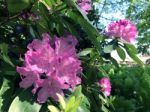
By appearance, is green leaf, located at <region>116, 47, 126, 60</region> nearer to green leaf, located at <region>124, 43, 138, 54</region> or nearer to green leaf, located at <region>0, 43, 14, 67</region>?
green leaf, located at <region>124, 43, 138, 54</region>

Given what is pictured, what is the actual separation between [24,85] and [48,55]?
0.40ft

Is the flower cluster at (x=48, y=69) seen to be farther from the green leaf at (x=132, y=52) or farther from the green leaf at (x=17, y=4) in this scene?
the green leaf at (x=132, y=52)

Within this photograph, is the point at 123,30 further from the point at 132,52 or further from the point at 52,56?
the point at 52,56

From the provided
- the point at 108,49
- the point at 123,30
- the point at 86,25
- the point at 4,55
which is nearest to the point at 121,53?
the point at 108,49

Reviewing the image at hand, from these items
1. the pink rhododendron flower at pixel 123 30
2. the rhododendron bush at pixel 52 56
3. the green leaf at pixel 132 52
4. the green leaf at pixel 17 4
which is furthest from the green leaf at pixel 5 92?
the pink rhododendron flower at pixel 123 30

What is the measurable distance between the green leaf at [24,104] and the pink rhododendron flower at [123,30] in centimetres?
80

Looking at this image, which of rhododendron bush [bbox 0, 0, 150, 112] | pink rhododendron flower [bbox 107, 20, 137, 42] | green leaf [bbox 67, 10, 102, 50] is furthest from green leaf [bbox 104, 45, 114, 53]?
green leaf [bbox 67, 10, 102, 50]

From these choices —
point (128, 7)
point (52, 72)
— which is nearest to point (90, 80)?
point (52, 72)

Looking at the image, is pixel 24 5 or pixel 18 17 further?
pixel 18 17

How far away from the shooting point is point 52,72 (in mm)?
1260

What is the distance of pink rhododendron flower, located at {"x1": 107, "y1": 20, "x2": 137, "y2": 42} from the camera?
2.01 metres

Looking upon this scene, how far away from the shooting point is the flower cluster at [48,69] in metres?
1.27

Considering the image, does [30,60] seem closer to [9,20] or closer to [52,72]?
[52,72]

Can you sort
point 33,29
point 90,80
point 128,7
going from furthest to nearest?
1. point 128,7
2. point 90,80
3. point 33,29
